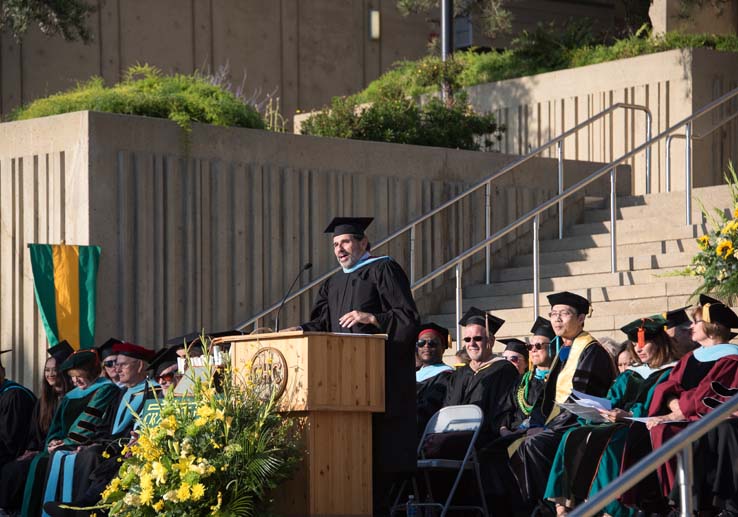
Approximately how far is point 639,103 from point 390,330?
9.59 m

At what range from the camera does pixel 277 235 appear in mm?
14062

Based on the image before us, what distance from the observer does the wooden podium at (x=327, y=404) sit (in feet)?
25.5

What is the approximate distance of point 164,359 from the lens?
1070 cm

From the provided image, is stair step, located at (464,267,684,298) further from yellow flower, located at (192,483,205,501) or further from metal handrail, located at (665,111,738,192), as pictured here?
yellow flower, located at (192,483,205,501)

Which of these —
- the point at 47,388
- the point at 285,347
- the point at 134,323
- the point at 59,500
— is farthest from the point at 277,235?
the point at 285,347

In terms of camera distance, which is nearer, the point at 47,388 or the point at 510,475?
the point at 510,475

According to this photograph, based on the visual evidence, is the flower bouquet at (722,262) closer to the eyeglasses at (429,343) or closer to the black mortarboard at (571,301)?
the black mortarboard at (571,301)

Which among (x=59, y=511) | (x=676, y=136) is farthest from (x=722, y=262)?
(x=59, y=511)

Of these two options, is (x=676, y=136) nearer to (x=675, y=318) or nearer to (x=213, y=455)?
(x=675, y=318)

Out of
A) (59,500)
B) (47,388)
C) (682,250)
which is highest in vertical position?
(682,250)

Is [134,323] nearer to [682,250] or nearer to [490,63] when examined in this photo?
[682,250]

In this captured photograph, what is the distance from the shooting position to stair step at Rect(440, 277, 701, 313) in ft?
39.0

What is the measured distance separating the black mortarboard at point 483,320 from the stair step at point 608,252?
2.76 metres

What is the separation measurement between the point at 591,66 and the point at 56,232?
7.38 m
